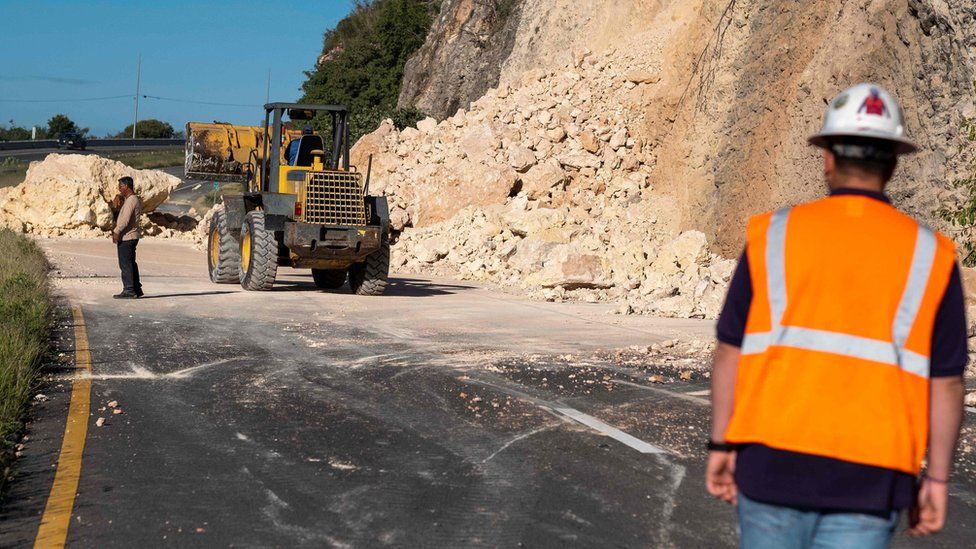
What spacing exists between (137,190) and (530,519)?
30365 millimetres

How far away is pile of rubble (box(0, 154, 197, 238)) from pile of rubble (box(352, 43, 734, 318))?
740cm

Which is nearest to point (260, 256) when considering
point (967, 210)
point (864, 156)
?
point (967, 210)

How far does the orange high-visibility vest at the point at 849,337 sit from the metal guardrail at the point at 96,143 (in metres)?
73.1

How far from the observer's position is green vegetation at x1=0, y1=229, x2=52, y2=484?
7848 mm

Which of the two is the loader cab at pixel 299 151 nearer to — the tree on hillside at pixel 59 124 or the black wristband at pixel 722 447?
the black wristband at pixel 722 447

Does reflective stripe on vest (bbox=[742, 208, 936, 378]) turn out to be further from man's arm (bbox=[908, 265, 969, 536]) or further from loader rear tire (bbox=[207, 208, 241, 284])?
loader rear tire (bbox=[207, 208, 241, 284])

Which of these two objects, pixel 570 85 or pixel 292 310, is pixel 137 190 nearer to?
pixel 570 85

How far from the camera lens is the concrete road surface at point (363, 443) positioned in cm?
582

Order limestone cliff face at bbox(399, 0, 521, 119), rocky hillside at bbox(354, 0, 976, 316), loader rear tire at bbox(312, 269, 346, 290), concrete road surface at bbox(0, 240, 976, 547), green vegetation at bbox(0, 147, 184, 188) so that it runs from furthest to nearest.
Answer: green vegetation at bbox(0, 147, 184, 188), limestone cliff face at bbox(399, 0, 521, 119), loader rear tire at bbox(312, 269, 346, 290), rocky hillside at bbox(354, 0, 976, 316), concrete road surface at bbox(0, 240, 976, 547)

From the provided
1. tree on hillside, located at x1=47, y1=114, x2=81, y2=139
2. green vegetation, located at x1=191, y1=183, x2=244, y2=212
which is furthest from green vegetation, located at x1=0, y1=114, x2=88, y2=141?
green vegetation, located at x1=191, y1=183, x2=244, y2=212

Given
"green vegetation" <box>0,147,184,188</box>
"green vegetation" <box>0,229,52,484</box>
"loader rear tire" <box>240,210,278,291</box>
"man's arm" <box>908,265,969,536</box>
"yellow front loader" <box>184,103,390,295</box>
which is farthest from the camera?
"green vegetation" <box>0,147,184,188</box>

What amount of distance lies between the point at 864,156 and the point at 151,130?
106753 mm

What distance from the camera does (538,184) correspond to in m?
29.0

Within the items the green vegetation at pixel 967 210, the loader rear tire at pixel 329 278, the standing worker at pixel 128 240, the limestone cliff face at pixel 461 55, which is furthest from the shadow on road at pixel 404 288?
the limestone cliff face at pixel 461 55
